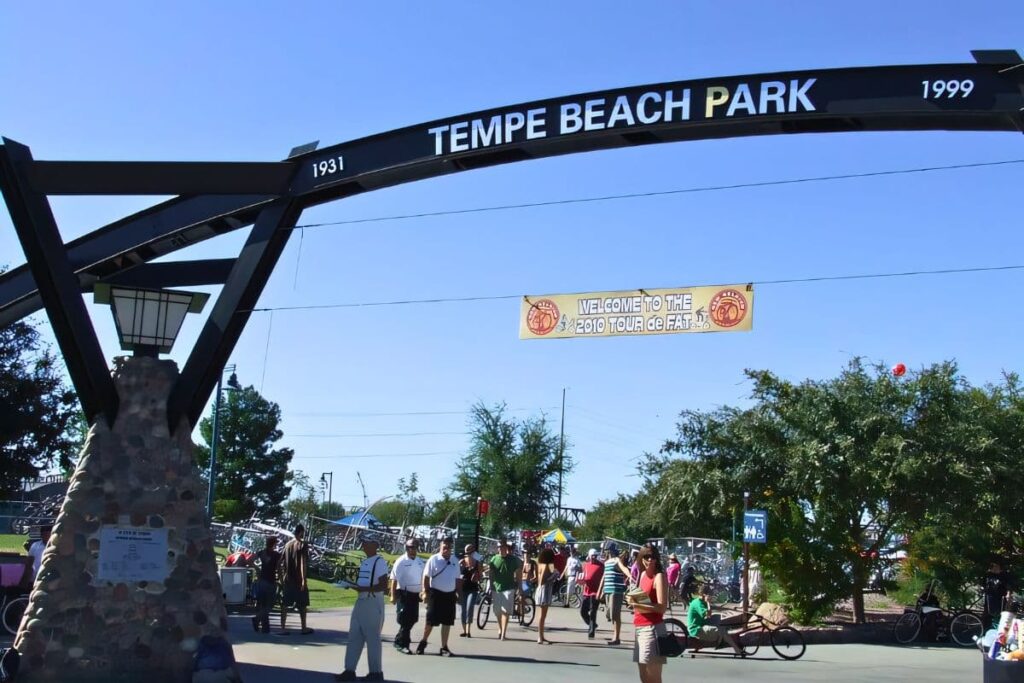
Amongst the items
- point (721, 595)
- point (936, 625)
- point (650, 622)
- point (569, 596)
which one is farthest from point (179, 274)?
point (721, 595)

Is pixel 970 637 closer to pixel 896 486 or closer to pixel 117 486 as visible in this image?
pixel 896 486

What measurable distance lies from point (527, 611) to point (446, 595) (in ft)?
24.7

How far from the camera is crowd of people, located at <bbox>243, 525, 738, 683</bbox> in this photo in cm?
1108

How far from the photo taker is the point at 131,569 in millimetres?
11453

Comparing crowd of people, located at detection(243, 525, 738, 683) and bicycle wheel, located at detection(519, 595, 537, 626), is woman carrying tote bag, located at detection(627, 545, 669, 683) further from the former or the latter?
bicycle wheel, located at detection(519, 595, 537, 626)

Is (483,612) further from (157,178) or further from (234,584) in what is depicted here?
(157,178)

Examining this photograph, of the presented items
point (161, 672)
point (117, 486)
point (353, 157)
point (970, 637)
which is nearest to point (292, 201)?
point (353, 157)

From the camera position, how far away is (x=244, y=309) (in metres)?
12.6

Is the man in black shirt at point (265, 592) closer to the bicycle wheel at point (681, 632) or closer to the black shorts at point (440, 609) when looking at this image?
the black shorts at point (440, 609)

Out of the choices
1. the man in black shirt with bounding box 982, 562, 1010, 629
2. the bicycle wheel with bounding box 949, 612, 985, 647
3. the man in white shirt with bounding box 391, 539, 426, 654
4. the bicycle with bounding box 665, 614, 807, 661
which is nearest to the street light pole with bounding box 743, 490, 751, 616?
the bicycle with bounding box 665, 614, 807, 661

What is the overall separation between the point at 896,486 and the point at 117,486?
573 inches

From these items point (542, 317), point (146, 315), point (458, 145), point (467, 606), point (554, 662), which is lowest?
point (554, 662)

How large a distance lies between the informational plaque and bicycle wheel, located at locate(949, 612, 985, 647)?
49.2 ft

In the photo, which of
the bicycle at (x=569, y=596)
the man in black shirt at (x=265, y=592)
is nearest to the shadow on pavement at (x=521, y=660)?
the man in black shirt at (x=265, y=592)
